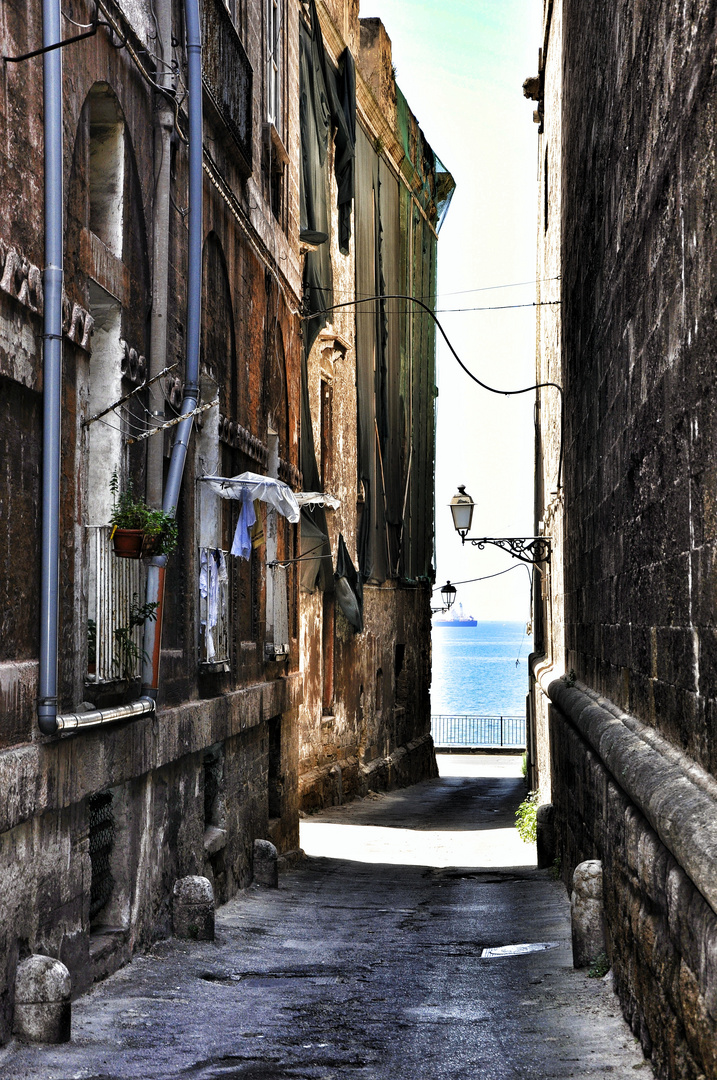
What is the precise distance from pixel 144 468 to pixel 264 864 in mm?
5040

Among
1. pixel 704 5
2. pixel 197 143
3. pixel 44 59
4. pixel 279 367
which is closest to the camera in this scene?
pixel 704 5

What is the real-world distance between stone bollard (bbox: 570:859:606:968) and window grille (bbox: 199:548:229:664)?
3.87 meters

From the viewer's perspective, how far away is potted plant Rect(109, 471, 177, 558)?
7027 mm

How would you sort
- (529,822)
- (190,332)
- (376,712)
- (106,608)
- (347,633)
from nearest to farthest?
1. (106,608)
2. (190,332)
3. (529,822)
4. (347,633)
5. (376,712)

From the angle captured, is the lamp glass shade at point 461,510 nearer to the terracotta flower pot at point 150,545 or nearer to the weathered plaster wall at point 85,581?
the weathered plaster wall at point 85,581

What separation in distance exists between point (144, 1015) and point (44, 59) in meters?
5.12

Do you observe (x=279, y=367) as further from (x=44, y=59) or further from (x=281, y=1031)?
(x=281, y=1031)

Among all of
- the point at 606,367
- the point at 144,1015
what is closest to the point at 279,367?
the point at 606,367

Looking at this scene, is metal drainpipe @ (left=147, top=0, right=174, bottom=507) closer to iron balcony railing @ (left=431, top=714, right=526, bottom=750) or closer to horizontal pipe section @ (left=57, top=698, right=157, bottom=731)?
horizontal pipe section @ (left=57, top=698, right=157, bottom=731)

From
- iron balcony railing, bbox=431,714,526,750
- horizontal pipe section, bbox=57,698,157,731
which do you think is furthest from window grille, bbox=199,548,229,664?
iron balcony railing, bbox=431,714,526,750

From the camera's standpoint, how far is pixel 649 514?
6270 millimetres

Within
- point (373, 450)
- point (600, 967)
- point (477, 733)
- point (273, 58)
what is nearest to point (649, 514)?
point (600, 967)

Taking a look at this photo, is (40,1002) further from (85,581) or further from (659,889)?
(659,889)

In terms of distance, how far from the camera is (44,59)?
6199 millimetres
